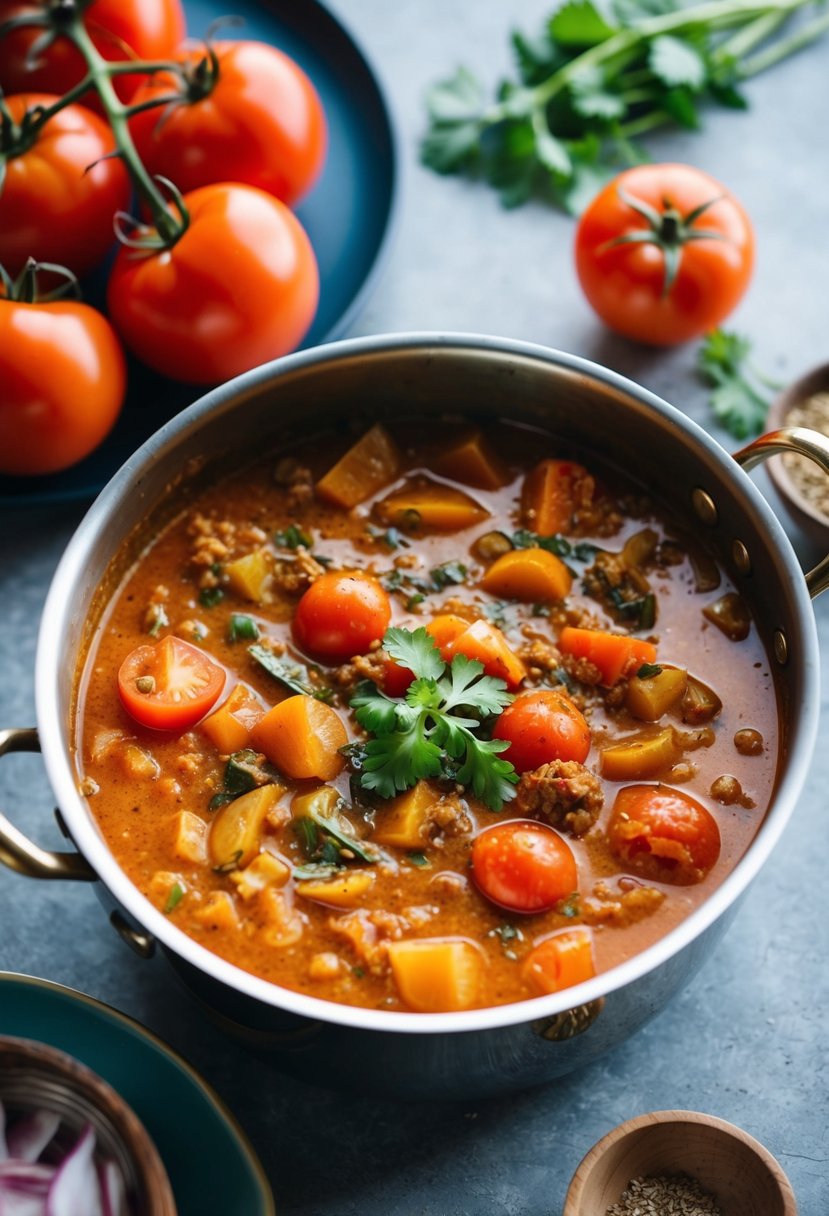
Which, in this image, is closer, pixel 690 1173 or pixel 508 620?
pixel 690 1173

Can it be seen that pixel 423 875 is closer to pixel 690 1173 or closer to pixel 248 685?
pixel 248 685

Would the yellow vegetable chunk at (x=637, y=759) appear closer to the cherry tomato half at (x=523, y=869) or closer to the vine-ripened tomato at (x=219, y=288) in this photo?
the cherry tomato half at (x=523, y=869)

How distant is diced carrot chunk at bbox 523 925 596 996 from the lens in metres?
2.81

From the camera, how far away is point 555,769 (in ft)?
9.84

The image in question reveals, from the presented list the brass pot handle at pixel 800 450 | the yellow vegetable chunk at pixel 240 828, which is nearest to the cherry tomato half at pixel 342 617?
the yellow vegetable chunk at pixel 240 828

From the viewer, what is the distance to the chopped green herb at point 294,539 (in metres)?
3.47

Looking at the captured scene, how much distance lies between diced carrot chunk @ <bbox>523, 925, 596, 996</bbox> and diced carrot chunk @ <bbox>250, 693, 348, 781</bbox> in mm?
624

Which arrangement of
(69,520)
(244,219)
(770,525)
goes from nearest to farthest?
1. (770,525)
2. (244,219)
3. (69,520)

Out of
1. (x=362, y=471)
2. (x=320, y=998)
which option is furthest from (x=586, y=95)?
(x=320, y=998)

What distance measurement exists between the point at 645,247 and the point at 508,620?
4.26 feet

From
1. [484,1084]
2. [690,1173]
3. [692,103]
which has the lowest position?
[690,1173]

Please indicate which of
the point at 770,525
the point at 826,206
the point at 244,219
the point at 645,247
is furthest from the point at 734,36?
the point at 770,525

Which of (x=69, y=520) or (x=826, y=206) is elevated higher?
(x=826, y=206)

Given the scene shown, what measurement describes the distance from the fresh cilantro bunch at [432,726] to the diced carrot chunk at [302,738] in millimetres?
72
